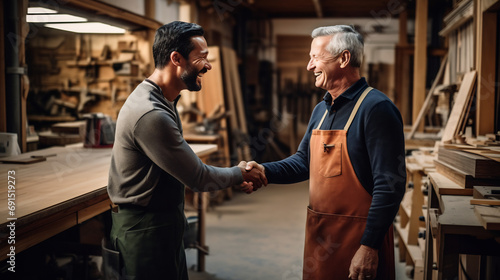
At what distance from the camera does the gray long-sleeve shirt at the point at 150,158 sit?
77.2 inches

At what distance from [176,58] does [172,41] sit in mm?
81

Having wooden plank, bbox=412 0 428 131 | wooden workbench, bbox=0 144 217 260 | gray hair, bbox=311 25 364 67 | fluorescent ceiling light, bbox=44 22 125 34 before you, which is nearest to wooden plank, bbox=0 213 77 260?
wooden workbench, bbox=0 144 217 260

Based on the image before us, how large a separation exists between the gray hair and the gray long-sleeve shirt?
2.70ft

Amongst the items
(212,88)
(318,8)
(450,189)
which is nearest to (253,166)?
(450,189)

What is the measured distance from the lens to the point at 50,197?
2180 mm

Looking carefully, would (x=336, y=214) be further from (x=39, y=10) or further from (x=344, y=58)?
(x=39, y=10)

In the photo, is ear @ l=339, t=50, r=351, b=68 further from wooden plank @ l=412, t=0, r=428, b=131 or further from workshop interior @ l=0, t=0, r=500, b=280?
wooden plank @ l=412, t=0, r=428, b=131

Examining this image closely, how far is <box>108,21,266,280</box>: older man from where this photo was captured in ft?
6.49

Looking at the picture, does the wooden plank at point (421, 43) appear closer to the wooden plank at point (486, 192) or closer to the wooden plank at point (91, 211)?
the wooden plank at point (486, 192)

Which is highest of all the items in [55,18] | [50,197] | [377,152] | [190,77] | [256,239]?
[55,18]

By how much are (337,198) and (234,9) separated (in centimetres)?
789

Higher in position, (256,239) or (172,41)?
(172,41)

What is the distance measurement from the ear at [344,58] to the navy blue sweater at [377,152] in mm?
109

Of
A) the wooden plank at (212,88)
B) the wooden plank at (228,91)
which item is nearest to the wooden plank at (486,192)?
the wooden plank at (212,88)
